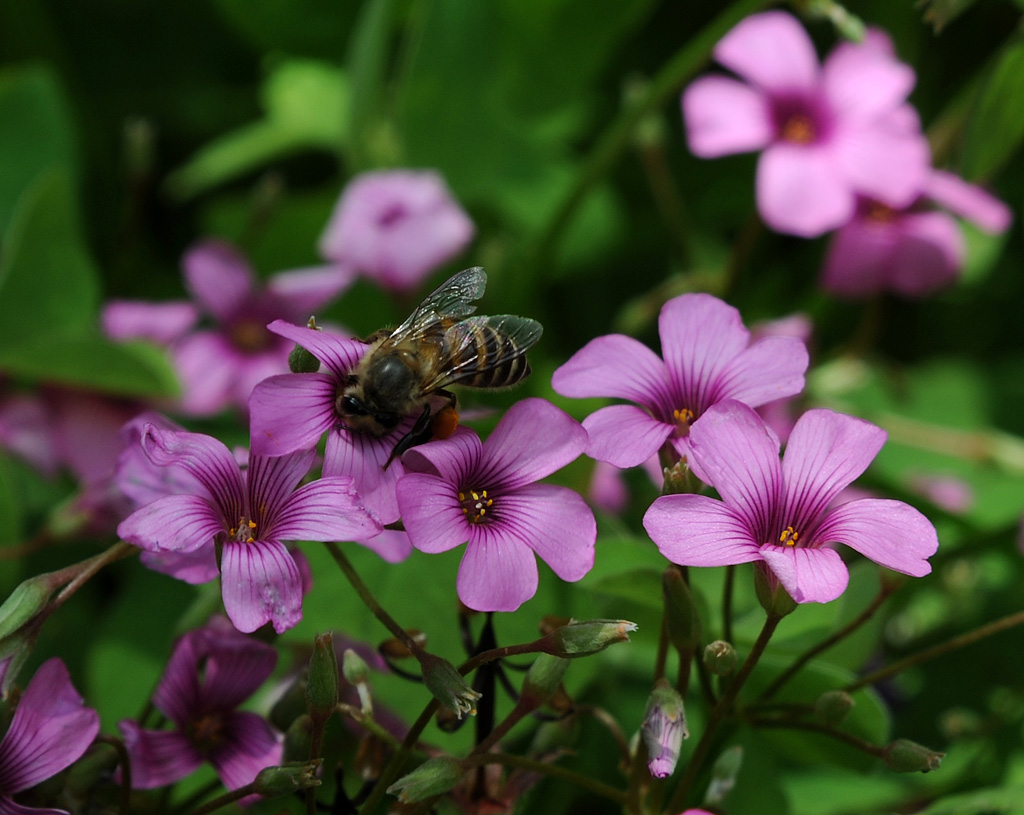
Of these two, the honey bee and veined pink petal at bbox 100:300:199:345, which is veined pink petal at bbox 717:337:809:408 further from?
veined pink petal at bbox 100:300:199:345

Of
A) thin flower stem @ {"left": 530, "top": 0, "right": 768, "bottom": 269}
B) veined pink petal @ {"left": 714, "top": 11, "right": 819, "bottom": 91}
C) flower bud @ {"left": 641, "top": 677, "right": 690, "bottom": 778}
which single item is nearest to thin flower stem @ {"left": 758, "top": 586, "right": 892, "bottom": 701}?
flower bud @ {"left": 641, "top": 677, "right": 690, "bottom": 778}

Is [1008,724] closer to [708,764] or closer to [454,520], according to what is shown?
[708,764]

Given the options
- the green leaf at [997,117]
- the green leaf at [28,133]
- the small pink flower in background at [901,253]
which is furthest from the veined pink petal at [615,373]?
the green leaf at [28,133]

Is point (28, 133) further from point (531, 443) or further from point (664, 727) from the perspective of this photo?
point (664, 727)

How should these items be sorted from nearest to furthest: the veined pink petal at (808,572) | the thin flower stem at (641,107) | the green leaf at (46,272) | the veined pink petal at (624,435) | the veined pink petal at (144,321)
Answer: the veined pink petal at (808,572) < the veined pink petal at (624,435) < the thin flower stem at (641,107) < the green leaf at (46,272) < the veined pink petal at (144,321)

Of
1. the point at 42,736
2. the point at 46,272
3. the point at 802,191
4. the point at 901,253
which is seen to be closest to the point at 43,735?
the point at 42,736

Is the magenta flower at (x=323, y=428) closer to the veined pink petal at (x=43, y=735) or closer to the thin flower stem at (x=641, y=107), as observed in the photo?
the veined pink petal at (x=43, y=735)

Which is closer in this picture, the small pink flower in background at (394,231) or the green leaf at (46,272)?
the green leaf at (46,272)
